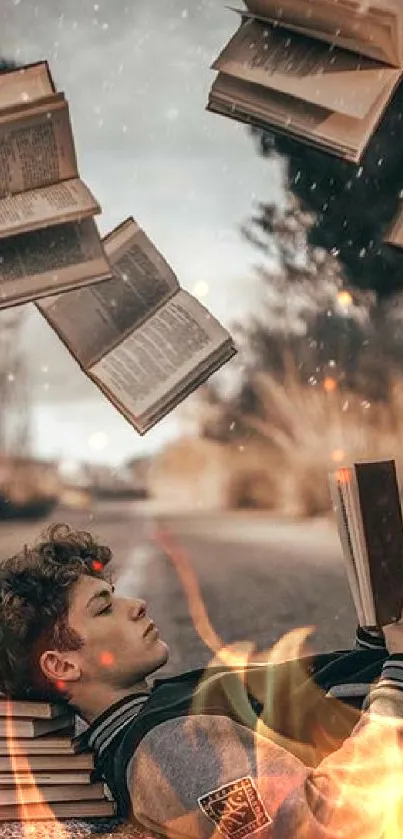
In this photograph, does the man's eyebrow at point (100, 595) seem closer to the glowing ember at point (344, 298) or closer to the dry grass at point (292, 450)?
the dry grass at point (292, 450)

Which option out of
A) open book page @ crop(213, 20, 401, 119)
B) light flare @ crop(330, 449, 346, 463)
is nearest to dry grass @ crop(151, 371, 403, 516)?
light flare @ crop(330, 449, 346, 463)

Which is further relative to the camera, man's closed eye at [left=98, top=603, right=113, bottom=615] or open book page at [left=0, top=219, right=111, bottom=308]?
open book page at [left=0, top=219, right=111, bottom=308]

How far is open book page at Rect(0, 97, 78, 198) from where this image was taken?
151cm

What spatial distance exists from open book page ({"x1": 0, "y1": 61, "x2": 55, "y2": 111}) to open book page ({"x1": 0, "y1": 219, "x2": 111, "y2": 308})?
172 mm

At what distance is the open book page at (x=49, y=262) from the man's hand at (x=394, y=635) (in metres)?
0.60

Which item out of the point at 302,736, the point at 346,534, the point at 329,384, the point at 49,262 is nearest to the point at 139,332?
the point at 49,262

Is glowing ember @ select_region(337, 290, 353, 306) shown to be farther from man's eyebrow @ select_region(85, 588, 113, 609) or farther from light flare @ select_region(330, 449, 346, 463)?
man's eyebrow @ select_region(85, 588, 113, 609)

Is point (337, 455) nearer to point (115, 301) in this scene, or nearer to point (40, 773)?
point (115, 301)

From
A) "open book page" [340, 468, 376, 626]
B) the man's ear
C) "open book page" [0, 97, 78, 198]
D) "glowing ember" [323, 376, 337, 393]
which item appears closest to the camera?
"open book page" [340, 468, 376, 626]

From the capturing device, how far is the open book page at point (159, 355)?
163 centimetres

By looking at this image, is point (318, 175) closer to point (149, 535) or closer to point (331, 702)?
point (149, 535)

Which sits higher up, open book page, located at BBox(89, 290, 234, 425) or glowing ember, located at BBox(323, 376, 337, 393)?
open book page, located at BBox(89, 290, 234, 425)

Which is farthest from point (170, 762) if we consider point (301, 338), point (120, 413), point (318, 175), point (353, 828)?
point (318, 175)

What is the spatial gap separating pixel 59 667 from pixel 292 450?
63 cm
